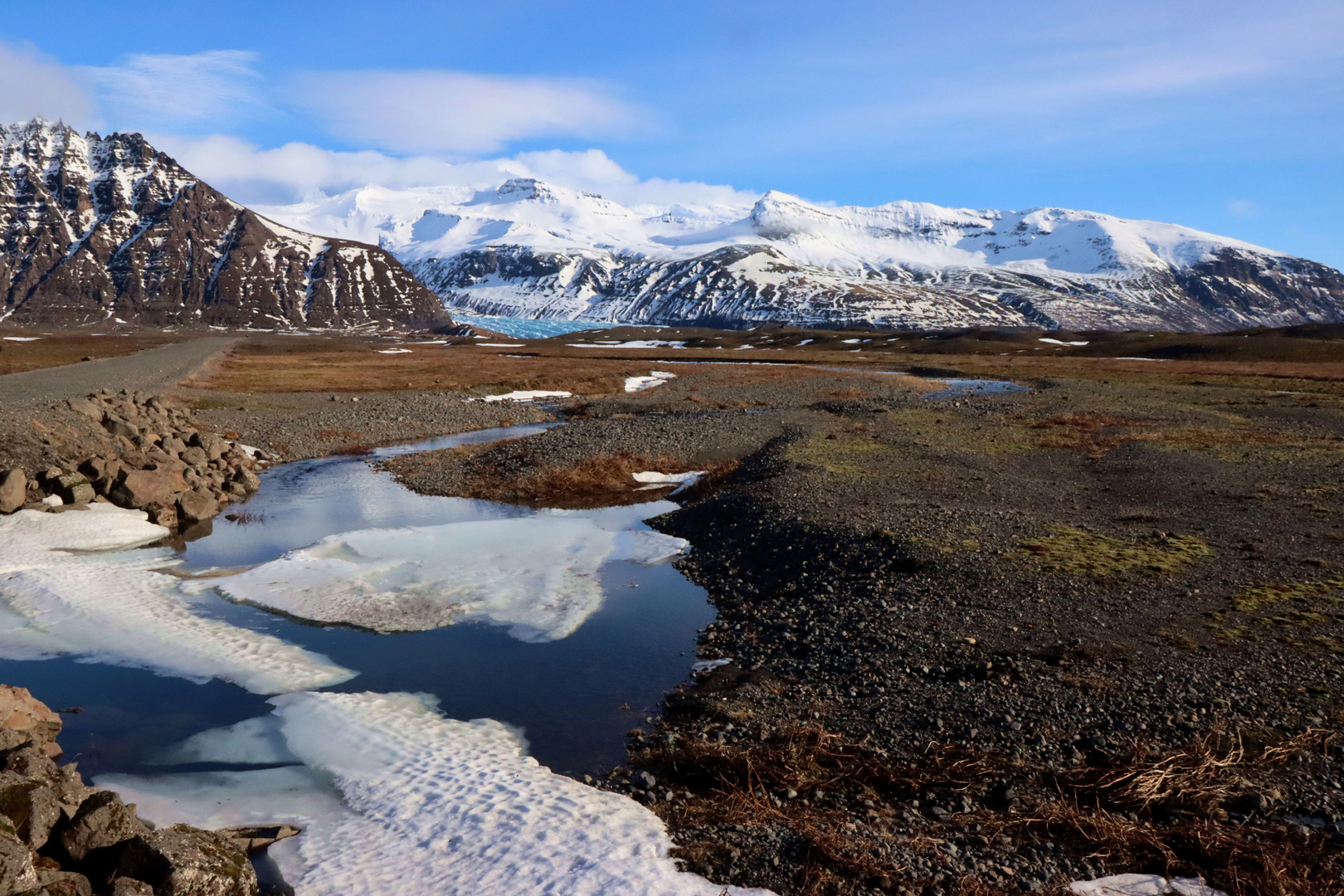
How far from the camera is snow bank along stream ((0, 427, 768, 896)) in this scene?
34.6ft

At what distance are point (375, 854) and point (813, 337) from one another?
19560cm

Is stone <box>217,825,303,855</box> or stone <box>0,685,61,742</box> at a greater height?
stone <box>0,685,61,742</box>

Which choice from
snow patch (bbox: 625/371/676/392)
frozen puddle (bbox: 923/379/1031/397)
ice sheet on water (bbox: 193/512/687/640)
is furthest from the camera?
snow patch (bbox: 625/371/676/392)

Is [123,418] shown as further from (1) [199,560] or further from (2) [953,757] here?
(2) [953,757]

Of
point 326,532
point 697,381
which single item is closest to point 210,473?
point 326,532

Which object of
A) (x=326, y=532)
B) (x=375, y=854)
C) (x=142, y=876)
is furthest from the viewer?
(x=326, y=532)

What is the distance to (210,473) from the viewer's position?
32.7 m

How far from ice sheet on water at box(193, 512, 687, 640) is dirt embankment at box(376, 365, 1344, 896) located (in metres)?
3.33

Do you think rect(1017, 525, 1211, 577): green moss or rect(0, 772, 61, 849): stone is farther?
rect(1017, 525, 1211, 577): green moss

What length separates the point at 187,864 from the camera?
29.0 feet

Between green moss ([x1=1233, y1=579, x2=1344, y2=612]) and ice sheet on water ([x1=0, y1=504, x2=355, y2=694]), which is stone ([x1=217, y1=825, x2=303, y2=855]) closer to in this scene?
ice sheet on water ([x1=0, y1=504, x2=355, y2=694])

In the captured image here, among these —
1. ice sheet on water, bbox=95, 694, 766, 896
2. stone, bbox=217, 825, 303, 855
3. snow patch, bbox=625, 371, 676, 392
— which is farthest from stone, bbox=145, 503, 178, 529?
snow patch, bbox=625, 371, 676, 392

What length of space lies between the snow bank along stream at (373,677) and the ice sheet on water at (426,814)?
3 centimetres

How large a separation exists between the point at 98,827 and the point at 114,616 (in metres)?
12.0
